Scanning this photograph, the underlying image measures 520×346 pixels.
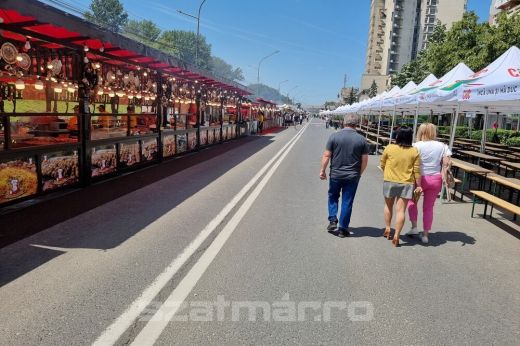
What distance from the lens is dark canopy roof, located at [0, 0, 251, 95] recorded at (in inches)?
272

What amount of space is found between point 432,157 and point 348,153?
1.29 meters

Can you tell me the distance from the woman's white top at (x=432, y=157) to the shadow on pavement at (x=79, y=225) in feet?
14.5

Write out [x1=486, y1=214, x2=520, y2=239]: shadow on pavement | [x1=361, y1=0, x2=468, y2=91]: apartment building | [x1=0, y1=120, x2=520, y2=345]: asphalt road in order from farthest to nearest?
[x1=361, y1=0, x2=468, y2=91]: apartment building < [x1=486, y1=214, x2=520, y2=239]: shadow on pavement < [x1=0, y1=120, x2=520, y2=345]: asphalt road

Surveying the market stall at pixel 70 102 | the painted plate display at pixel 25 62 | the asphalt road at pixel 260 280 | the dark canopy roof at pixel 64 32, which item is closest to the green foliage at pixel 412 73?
the market stall at pixel 70 102

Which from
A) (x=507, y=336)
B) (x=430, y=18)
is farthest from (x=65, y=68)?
(x=430, y=18)

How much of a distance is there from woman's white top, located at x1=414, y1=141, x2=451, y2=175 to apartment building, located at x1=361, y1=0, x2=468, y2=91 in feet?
401

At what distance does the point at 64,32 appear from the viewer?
8.48m

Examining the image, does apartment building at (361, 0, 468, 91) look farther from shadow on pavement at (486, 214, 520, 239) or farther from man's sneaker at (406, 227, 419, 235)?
man's sneaker at (406, 227, 419, 235)

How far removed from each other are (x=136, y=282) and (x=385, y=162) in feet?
12.6

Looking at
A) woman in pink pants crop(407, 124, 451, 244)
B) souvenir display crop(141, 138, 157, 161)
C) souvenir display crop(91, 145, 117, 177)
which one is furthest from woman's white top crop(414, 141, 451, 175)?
souvenir display crop(141, 138, 157, 161)

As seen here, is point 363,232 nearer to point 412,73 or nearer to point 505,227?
point 505,227

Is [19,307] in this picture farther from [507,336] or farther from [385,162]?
[385,162]

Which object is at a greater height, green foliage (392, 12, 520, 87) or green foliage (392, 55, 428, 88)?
green foliage (392, 55, 428, 88)

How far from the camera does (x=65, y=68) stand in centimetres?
918
